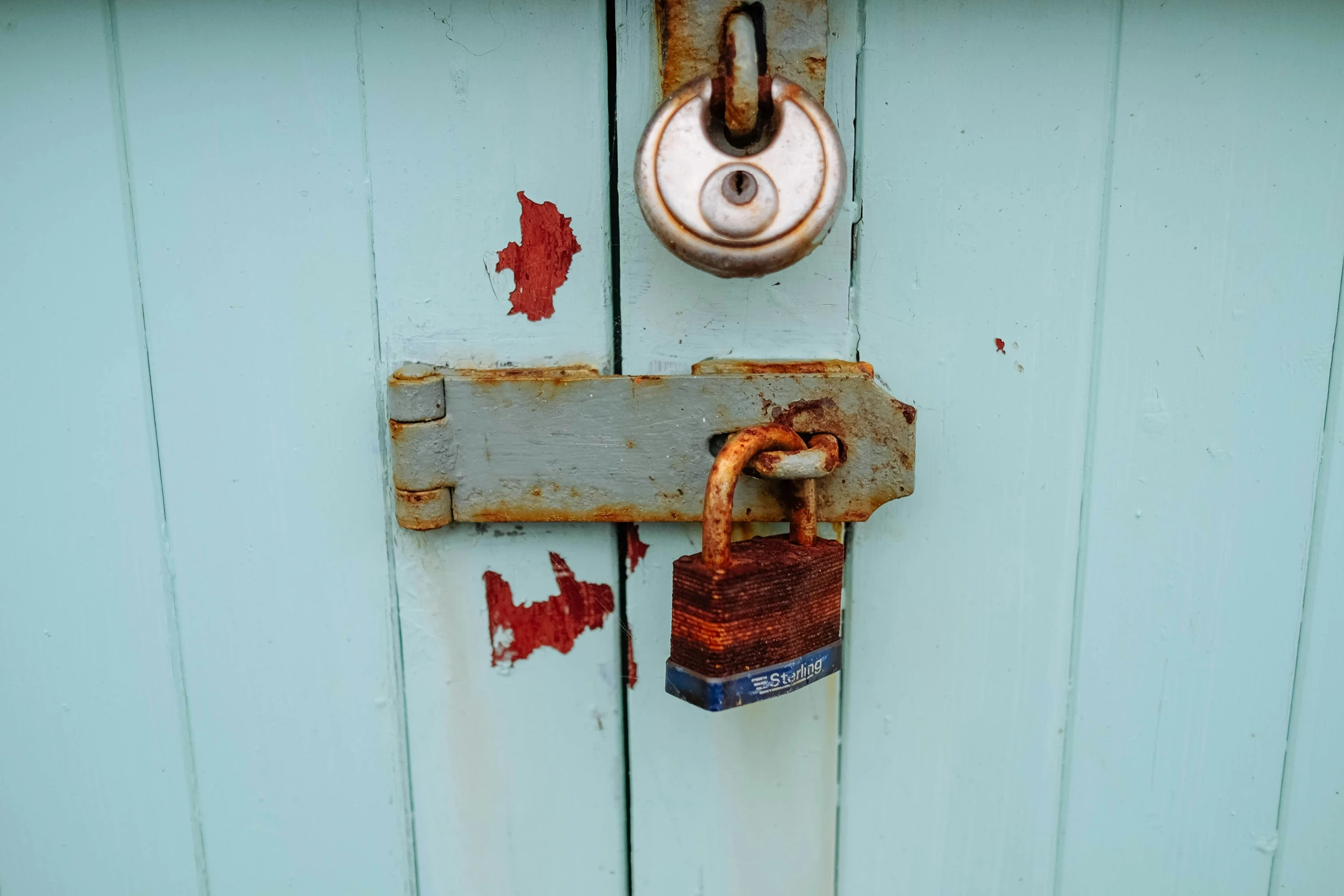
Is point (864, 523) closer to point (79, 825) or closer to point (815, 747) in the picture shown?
point (815, 747)

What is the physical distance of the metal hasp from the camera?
54 cm

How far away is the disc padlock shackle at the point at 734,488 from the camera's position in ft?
1.56

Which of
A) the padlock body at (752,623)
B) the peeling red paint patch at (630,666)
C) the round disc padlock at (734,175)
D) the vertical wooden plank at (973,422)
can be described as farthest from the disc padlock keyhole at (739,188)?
the peeling red paint patch at (630,666)

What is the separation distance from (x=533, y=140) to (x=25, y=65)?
1.13 feet

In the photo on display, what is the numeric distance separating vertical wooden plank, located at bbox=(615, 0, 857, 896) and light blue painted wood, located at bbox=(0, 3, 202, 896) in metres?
0.35

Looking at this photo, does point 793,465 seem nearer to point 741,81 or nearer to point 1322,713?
point 741,81

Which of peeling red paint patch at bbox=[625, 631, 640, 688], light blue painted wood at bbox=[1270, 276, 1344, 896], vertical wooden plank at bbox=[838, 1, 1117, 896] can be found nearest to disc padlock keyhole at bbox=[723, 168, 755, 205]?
vertical wooden plank at bbox=[838, 1, 1117, 896]

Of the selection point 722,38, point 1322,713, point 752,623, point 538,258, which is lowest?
point 1322,713

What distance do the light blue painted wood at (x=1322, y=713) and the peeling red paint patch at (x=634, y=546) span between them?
1.66 ft

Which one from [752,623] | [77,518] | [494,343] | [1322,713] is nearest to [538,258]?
[494,343]

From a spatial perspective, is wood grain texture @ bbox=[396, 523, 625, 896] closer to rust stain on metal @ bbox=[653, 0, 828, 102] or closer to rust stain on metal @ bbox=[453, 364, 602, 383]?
rust stain on metal @ bbox=[453, 364, 602, 383]

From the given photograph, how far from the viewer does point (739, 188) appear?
0.50 metres

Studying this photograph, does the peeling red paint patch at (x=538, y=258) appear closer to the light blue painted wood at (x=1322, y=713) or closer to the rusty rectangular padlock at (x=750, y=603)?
the rusty rectangular padlock at (x=750, y=603)

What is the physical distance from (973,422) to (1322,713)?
38 cm
